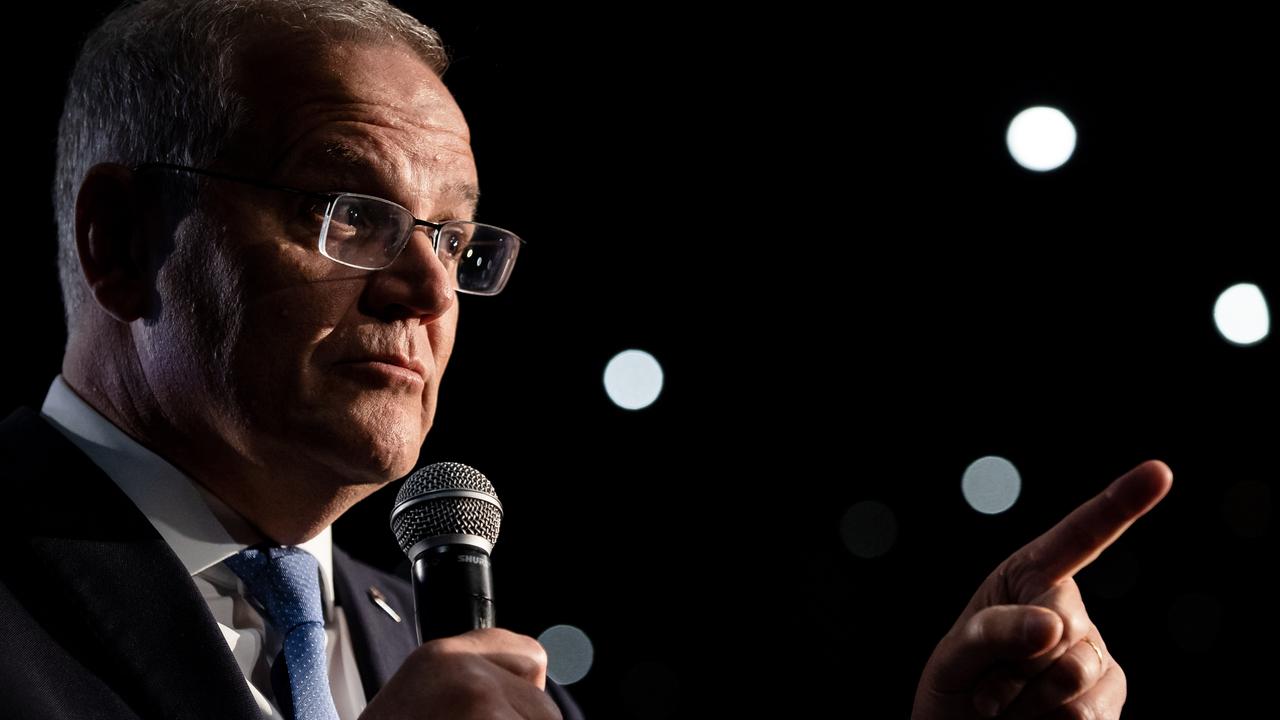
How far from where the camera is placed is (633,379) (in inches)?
143

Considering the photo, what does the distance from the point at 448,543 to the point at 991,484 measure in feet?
8.42

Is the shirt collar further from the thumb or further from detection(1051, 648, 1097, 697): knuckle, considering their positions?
detection(1051, 648, 1097, 697): knuckle

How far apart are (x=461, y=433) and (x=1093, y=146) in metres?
2.07

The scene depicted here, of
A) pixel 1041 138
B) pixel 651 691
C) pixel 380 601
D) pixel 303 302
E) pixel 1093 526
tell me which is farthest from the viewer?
pixel 651 691

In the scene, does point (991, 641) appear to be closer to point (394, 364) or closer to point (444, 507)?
point (444, 507)

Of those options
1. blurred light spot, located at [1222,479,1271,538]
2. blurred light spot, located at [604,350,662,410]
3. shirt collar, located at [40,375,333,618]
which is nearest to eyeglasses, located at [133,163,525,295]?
shirt collar, located at [40,375,333,618]

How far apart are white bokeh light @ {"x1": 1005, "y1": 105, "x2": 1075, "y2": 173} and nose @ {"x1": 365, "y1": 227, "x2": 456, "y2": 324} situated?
216cm

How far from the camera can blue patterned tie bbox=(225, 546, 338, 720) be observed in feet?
5.05

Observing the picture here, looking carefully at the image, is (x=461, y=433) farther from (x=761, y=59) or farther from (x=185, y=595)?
(x=185, y=595)

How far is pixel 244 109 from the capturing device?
1679mm

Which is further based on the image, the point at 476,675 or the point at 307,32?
the point at 307,32

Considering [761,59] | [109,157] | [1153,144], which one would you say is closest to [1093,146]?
[1153,144]

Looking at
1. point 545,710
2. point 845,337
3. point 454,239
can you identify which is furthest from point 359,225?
point 845,337

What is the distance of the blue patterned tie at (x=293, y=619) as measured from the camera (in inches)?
60.6
